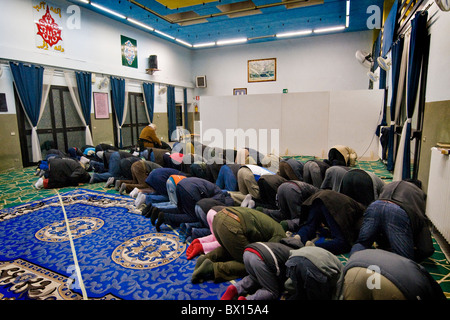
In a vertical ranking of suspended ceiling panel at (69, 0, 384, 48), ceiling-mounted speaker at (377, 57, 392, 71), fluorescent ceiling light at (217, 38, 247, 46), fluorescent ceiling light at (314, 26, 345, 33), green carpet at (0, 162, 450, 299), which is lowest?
green carpet at (0, 162, 450, 299)

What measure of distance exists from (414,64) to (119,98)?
9299mm

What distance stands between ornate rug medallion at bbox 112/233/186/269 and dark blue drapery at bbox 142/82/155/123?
372 inches

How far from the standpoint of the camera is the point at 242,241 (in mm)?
2301

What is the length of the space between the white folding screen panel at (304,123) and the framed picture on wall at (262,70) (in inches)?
198

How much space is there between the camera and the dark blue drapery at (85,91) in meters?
8.77

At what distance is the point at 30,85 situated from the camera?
24.3 ft

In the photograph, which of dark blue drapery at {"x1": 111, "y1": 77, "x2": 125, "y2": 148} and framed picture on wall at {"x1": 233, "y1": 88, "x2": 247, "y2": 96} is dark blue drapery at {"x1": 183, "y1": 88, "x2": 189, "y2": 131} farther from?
dark blue drapery at {"x1": 111, "y1": 77, "x2": 125, "y2": 148}

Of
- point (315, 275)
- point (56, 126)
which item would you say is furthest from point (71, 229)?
point (56, 126)

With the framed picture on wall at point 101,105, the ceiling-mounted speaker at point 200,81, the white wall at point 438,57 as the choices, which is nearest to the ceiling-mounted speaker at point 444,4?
the white wall at point 438,57

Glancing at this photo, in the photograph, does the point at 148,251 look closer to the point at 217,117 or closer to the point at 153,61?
the point at 217,117

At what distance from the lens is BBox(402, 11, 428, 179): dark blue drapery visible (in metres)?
4.00

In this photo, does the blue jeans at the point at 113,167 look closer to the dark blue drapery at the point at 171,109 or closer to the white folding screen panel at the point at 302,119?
the white folding screen panel at the point at 302,119

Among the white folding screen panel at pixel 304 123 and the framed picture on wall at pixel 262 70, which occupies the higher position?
the framed picture on wall at pixel 262 70

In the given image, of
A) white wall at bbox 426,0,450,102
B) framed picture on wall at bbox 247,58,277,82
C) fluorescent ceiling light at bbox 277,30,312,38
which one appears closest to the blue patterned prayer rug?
white wall at bbox 426,0,450,102
